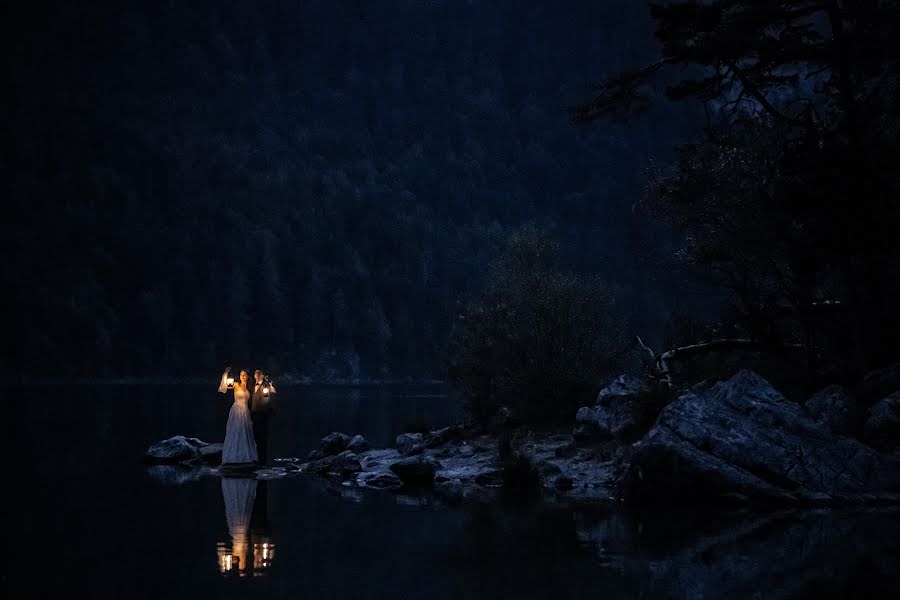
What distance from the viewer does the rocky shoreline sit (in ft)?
64.6

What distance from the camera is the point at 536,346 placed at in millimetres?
36500

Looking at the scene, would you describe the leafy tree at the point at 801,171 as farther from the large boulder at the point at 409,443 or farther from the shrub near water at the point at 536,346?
the large boulder at the point at 409,443

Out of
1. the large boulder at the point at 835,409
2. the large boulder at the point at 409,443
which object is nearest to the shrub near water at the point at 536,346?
the large boulder at the point at 409,443

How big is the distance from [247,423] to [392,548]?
14091 mm

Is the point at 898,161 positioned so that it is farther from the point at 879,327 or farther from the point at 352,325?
the point at 352,325

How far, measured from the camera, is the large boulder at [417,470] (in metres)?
25.8

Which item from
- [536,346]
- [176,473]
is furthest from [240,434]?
[536,346]

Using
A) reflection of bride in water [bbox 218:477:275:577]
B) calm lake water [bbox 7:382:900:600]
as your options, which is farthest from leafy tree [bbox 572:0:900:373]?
reflection of bride in water [bbox 218:477:275:577]

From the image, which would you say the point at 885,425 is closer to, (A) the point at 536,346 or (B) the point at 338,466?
(B) the point at 338,466

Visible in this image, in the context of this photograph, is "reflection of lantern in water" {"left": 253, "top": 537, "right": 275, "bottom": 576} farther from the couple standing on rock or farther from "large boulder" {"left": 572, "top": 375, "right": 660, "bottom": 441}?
"large boulder" {"left": 572, "top": 375, "right": 660, "bottom": 441}

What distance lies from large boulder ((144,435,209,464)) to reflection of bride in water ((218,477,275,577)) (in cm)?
738

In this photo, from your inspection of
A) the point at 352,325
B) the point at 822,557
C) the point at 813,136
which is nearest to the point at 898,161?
the point at 813,136

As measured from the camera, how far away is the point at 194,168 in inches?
7776

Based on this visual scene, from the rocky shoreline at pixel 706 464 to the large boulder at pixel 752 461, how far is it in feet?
0.07
